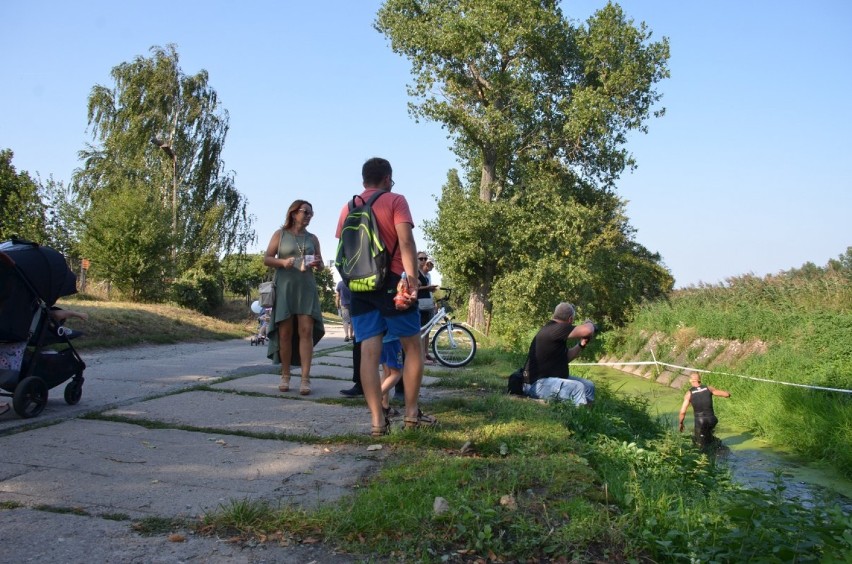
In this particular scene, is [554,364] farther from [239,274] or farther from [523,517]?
[239,274]

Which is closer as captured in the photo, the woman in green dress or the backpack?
the backpack

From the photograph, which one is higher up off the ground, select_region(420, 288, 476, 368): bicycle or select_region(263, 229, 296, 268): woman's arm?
select_region(263, 229, 296, 268): woman's arm

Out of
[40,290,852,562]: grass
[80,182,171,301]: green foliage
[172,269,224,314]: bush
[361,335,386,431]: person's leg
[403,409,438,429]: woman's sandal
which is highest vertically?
[80,182,171,301]: green foliage

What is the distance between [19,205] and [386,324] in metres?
27.8

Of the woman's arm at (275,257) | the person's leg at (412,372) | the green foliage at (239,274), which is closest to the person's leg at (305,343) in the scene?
the woman's arm at (275,257)

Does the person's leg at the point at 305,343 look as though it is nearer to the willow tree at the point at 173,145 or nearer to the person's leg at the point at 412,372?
the person's leg at the point at 412,372

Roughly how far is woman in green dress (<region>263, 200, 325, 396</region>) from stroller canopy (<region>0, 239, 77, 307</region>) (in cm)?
170

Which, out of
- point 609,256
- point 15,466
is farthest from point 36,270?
point 609,256

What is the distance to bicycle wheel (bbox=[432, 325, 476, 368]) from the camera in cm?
1119

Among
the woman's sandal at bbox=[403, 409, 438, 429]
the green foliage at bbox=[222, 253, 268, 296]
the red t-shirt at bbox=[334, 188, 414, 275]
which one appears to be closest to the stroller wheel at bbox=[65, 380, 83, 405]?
the woman's sandal at bbox=[403, 409, 438, 429]

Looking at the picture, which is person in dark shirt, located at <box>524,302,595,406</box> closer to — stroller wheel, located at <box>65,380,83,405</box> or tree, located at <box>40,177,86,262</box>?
stroller wheel, located at <box>65,380,83,405</box>

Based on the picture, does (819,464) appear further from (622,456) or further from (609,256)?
(609,256)

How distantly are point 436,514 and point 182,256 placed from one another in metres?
32.3

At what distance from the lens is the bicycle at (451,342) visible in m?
11.1
